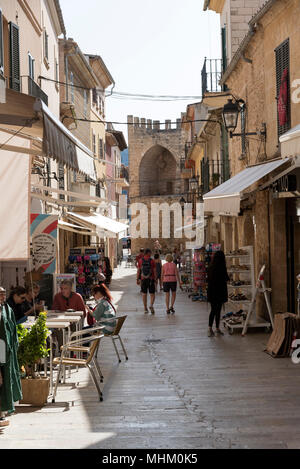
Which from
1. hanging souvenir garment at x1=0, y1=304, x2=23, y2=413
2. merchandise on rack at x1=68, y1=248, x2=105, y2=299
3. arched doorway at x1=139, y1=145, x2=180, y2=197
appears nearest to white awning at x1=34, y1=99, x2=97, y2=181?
hanging souvenir garment at x1=0, y1=304, x2=23, y2=413

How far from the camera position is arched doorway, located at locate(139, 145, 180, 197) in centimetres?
6594

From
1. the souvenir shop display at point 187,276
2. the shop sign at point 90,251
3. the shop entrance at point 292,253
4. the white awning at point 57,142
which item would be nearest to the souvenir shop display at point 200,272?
the souvenir shop display at point 187,276

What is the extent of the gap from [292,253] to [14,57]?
22.3 ft

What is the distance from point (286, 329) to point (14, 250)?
4.46 m

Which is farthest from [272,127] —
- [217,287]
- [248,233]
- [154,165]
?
[154,165]

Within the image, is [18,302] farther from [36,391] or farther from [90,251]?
[90,251]

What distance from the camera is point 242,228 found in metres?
17.8

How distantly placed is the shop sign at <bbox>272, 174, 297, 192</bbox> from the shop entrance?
32.4 inches

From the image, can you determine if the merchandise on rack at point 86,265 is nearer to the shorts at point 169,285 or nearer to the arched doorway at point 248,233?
the shorts at point 169,285

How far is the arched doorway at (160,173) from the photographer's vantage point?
6594 centimetres

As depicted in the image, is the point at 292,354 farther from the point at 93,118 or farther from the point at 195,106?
the point at 195,106

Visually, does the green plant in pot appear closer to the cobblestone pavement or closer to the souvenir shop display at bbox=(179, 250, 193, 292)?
the cobblestone pavement

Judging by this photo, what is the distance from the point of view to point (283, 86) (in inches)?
495
